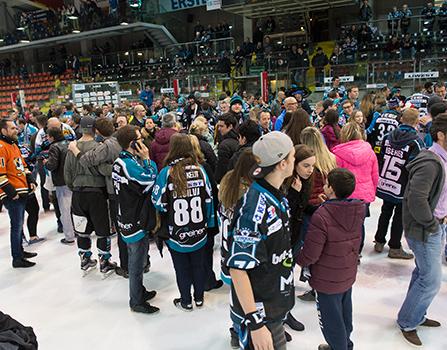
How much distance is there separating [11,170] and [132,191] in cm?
190

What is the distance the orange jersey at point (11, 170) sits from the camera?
13.4 feet

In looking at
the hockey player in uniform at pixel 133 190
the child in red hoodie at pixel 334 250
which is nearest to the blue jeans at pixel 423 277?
the child in red hoodie at pixel 334 250

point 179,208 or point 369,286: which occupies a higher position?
point 179,208

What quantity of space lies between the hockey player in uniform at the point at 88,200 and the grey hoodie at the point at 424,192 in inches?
110

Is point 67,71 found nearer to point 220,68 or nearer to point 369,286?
point 220,68

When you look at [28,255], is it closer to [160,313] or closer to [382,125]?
[160,313]

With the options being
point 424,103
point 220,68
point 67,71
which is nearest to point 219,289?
point 424,103

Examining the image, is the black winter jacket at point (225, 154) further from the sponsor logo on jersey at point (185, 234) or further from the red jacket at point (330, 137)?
the red jacket at point (330, 137)

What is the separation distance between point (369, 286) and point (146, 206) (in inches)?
85.4

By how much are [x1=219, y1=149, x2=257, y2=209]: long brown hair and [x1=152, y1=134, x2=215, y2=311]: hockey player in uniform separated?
0.58 meters

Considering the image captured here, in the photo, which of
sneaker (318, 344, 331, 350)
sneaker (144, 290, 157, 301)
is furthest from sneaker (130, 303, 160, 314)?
sneaker (318, 344, 331, 350)

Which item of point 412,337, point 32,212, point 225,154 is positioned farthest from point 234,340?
point 32,212

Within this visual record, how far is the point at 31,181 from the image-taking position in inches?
179

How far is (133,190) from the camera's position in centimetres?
312
